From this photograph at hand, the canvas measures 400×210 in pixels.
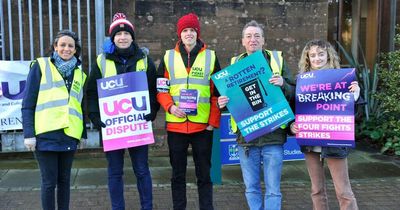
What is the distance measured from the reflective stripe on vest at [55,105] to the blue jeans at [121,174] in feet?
1.34

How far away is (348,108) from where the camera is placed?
3758mm

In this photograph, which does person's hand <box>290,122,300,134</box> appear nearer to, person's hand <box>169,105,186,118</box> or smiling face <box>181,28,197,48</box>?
person's hand <box>169,105,186,118</box>

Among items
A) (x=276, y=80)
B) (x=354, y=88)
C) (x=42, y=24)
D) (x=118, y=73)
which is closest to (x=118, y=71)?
(x=118, y=73)

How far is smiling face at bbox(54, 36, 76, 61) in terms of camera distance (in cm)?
400

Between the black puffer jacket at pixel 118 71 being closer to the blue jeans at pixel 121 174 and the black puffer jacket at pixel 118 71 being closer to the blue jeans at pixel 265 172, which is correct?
the blue jeans at pixel 121 174

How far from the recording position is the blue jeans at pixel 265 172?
3.90 metres

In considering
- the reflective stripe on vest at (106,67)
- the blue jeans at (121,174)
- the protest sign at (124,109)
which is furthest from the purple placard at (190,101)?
the reflective stripe on vest at (106,67)

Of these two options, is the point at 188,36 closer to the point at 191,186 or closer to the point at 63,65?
the point at 63,65

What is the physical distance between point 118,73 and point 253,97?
1.21 m

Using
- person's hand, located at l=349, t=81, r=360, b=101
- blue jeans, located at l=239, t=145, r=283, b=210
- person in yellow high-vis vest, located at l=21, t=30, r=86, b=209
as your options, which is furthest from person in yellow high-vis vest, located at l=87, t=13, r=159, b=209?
person's hand, located at l=349, t=81, r=360, b=101

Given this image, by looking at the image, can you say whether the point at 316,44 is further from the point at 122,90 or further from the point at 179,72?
the point at 122,90

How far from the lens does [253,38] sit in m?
3.93

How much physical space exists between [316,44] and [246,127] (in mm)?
904

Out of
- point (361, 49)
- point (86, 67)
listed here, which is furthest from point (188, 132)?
point (361, 49)
